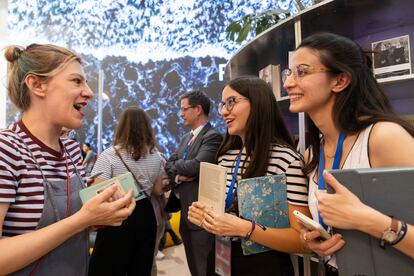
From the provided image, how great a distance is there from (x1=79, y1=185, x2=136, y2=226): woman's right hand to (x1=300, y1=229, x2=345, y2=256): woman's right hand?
2.21 feet

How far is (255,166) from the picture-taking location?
1.48 metres

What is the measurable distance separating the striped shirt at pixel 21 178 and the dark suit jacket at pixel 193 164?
1418 mm

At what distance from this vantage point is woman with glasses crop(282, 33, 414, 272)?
1.04 metres

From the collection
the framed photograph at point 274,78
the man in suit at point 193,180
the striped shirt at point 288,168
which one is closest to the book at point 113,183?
the striped shirt at point 288,168

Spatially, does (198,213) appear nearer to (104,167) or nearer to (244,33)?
(104,167)

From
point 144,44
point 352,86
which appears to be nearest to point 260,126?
point 352,86

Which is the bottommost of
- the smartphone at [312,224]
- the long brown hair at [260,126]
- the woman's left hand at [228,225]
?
the woman's left hand at [228,225]

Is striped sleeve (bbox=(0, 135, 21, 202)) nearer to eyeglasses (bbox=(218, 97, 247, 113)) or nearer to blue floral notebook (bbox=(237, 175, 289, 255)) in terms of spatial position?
blue floral notebook (bbox=(237, 175, 289, 255))

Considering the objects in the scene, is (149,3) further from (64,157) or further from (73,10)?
(64,157)

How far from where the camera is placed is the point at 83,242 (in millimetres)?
1245

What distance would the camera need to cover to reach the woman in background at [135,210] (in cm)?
237

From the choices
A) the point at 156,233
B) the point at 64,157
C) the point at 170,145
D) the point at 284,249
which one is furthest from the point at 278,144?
the point at 170,145

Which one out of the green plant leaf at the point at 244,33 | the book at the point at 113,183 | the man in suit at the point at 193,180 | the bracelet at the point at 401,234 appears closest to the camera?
the bracelet at the point at 401,234

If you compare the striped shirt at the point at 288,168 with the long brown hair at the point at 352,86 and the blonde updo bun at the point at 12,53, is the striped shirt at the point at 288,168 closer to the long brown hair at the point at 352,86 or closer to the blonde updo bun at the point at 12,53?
the long brown hair at the point at 352,86
